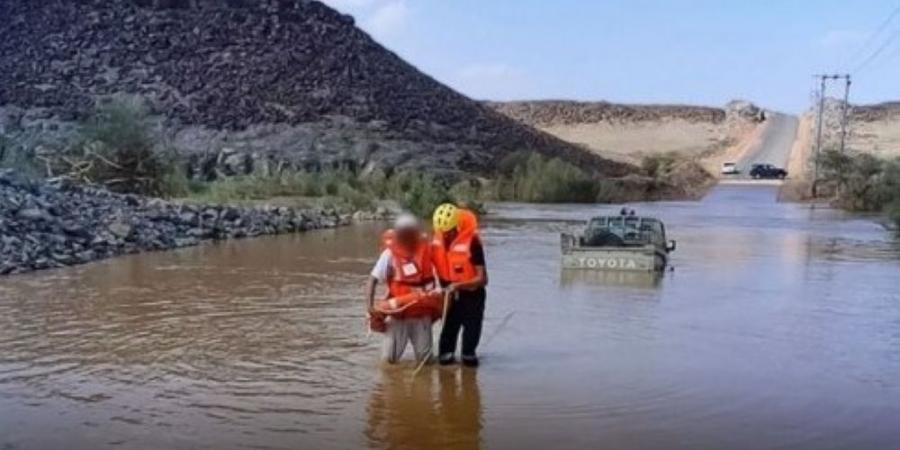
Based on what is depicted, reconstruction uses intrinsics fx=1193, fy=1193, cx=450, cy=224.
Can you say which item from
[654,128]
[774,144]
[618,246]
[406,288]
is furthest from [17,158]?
[654,128]

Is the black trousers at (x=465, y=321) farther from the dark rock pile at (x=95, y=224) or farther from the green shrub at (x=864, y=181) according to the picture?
the green shrub at (x=864, y=181)

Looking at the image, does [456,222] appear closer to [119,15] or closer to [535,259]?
[535,259]

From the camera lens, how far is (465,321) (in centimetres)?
1102

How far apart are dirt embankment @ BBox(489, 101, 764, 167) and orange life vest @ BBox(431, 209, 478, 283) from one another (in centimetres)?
9768

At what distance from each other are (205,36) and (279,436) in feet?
212

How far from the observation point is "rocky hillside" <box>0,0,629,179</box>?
58812mm

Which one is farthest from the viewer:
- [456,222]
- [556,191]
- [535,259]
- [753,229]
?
[556,191]

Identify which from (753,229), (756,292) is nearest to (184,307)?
(756,292)

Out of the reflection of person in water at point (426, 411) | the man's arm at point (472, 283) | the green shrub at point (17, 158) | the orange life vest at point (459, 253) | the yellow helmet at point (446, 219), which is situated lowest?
the reflection of person in water at point (426, 411)

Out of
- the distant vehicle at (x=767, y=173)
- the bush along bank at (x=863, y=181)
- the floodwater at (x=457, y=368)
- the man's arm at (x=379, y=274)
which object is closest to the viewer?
the floodwater at (x=457, y=368)

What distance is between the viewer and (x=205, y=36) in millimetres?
70625

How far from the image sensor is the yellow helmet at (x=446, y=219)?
1055 centimetres

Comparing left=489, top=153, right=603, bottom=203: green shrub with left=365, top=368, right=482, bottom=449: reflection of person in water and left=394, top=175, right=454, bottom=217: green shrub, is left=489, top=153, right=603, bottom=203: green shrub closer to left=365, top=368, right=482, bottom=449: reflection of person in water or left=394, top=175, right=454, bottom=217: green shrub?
left=394, top=175, right=454, bottom=217: green shrub

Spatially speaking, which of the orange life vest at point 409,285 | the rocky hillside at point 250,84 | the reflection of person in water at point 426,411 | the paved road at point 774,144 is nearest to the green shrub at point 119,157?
the rocky hillside at point 250,84
